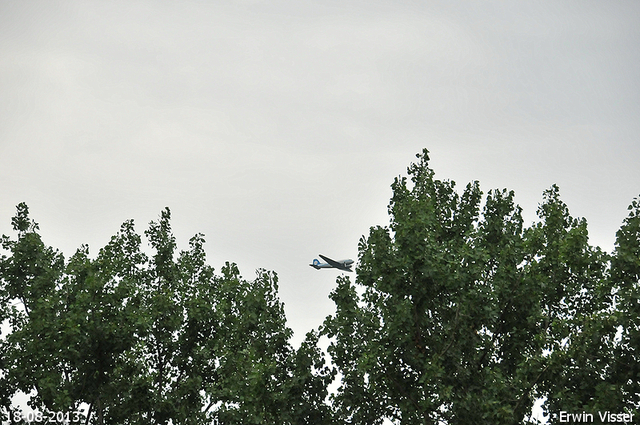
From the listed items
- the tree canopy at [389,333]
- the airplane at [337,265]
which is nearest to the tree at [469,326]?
the tree canopy at [389,333]

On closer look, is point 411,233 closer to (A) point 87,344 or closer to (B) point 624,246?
(B) point 624,246

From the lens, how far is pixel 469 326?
27.8 m

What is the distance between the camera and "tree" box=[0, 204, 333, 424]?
2864cm

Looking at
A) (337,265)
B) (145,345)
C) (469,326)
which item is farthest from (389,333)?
(337,265)

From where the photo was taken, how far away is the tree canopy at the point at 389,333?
26219mm

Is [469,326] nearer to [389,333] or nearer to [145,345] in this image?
Answer: [389,333]

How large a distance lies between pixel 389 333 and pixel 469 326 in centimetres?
237

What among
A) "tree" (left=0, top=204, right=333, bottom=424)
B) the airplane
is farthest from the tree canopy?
the airplane

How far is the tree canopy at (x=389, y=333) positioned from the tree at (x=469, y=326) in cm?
6

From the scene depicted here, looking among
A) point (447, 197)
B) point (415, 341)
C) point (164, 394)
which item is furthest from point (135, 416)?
point (447, 197)

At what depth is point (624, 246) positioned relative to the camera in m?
27.0

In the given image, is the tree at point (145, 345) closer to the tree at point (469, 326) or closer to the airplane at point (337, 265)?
the tree at point (469, 326)

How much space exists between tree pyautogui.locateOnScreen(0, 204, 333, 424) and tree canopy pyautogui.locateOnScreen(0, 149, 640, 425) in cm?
5

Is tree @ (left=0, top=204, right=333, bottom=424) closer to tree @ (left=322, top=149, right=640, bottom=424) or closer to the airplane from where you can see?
tree @ (left=322, top=149, right=640, bottom=424)
